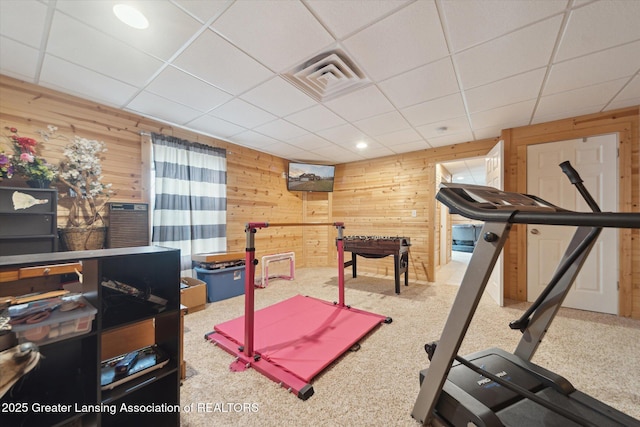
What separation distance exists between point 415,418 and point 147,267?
5.63ft

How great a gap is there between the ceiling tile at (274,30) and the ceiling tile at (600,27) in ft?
5.31

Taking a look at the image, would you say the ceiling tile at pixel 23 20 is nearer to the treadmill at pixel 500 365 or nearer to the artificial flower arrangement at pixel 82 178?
the artificial flower arrangement at pixel 82 178

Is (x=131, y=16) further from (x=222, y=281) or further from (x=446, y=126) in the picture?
(x=446, y=126)

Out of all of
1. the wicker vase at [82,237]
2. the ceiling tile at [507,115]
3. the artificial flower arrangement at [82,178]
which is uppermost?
the ceiling tile at [507,115]

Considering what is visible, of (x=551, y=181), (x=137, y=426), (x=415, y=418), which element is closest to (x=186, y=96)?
(x=137, y=426)

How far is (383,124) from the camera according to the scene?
11.1 feet

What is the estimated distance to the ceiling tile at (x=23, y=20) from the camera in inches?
59.6

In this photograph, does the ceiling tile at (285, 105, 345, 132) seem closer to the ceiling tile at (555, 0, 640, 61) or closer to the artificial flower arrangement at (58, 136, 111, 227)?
the ceiling tile at (555, 0, 640, 61)

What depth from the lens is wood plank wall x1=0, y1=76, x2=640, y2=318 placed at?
2.62 meters

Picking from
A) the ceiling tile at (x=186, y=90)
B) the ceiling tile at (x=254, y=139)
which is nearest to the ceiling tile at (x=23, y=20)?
the ceiling tile at (x=186, y=90)

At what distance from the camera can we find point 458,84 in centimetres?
236

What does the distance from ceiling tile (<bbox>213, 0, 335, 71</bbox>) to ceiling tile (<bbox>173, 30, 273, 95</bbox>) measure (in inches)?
3.7

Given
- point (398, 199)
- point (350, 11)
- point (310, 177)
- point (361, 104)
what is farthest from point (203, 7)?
point (398, 199)

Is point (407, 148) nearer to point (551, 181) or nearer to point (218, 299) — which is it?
point (551, 181)
